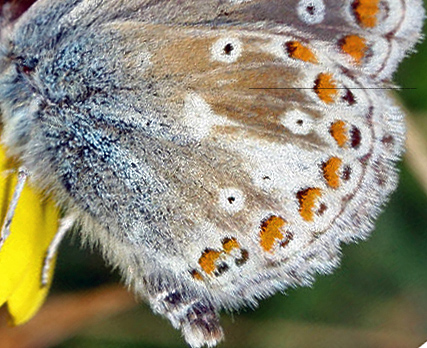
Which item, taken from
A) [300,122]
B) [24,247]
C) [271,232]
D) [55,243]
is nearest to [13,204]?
[24,247]

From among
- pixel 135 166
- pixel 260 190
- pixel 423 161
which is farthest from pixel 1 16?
pixel 423 161

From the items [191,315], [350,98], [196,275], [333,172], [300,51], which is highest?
[300,51]

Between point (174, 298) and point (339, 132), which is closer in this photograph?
point (339, 132)

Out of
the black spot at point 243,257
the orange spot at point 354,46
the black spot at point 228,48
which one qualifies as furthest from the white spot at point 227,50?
the black spot at point 243,257

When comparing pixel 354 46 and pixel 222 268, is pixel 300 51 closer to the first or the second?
pixel 354 46

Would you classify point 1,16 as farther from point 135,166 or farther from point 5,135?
point 135,166

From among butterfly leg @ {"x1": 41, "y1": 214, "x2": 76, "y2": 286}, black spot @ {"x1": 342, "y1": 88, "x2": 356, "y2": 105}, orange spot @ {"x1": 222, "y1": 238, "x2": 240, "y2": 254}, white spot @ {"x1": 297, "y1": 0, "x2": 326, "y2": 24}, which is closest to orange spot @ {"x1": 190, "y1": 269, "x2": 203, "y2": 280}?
orange spot @ {"x1": 222, "y1": 238, "x2": 240, "y2": 254}

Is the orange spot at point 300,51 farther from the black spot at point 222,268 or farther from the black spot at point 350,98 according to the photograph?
the black spot at point 222,268

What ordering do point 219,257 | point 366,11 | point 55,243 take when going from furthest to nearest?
point 55,243 < point 219,257 < point 366,11
